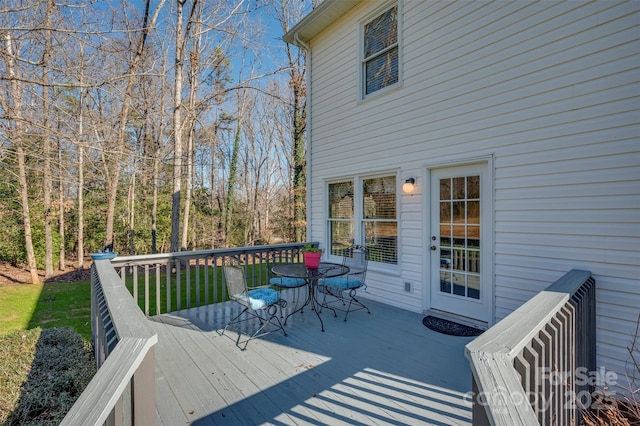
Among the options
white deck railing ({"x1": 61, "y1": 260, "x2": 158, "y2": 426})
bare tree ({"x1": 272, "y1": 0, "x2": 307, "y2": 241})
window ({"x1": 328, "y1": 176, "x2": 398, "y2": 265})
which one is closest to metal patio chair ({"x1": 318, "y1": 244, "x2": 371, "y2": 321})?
window ({"x1": 328, "y1": 176, "x2": 398, "y2": 265})

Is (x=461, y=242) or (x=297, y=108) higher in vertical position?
(x=297, y=108)

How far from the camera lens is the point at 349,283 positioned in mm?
4312

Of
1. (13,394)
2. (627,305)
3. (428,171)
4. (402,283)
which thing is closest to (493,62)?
(428,171)

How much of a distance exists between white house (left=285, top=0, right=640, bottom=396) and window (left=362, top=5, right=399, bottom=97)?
0.9 inches

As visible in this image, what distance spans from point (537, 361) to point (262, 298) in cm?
281

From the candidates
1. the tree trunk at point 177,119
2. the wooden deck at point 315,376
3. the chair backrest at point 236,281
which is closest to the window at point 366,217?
the wooden deck at point 315,376

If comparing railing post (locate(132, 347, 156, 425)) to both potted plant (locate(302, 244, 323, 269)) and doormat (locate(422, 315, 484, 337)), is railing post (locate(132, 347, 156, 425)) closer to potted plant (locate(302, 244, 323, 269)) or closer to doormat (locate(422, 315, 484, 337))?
potted plant (locate(302, 244, 323, 269))

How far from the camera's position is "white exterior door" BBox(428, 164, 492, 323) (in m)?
3.77

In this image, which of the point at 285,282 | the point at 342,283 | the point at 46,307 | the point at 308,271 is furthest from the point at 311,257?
the point at 46,307

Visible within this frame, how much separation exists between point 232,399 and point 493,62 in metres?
4.36

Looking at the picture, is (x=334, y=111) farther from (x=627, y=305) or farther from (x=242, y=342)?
(x=627, y=305)

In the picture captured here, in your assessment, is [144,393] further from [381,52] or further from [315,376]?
[381,52]

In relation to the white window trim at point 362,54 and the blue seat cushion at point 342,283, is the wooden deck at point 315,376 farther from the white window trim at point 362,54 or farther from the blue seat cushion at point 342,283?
the white window trim at point 362,54

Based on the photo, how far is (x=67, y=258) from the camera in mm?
11242
